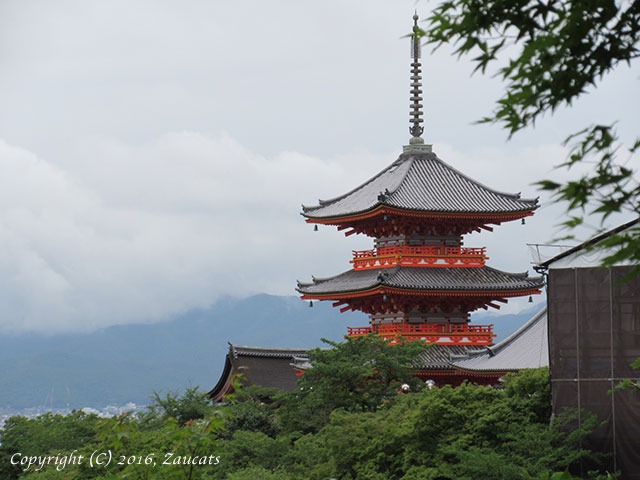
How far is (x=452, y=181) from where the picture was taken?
130 ft

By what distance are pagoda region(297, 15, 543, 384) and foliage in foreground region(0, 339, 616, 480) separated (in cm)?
646

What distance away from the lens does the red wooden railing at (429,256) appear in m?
37.2

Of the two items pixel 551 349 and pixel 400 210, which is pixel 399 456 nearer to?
pixel 551 349

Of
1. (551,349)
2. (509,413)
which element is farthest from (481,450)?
(551,349)

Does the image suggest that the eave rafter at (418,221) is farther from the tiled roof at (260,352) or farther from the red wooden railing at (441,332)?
the tiled roof at (260,352)

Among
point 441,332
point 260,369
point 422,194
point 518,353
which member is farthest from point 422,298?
point 260,369

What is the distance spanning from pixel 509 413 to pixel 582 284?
3.17 m

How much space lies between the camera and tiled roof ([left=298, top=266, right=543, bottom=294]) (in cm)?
3569

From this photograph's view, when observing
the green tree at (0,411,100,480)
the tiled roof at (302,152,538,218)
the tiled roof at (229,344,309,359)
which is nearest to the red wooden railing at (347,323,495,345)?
the tiled roof at (302,152,538,218)

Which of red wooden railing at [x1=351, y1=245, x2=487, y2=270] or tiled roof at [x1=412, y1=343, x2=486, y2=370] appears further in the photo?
red wooden railing at [x1=351, y1=245, x2=487, y2=270]

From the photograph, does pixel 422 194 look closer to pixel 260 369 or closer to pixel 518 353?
pixel 518 353

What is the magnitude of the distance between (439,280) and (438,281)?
0.08m

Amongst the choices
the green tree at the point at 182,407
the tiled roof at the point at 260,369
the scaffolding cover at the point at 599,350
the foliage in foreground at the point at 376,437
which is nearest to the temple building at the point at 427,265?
the tiled roof at the point at 260,369

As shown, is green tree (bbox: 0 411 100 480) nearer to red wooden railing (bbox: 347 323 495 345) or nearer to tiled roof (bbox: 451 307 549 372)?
red wooden railing (bbox: 347 323 495 345)
